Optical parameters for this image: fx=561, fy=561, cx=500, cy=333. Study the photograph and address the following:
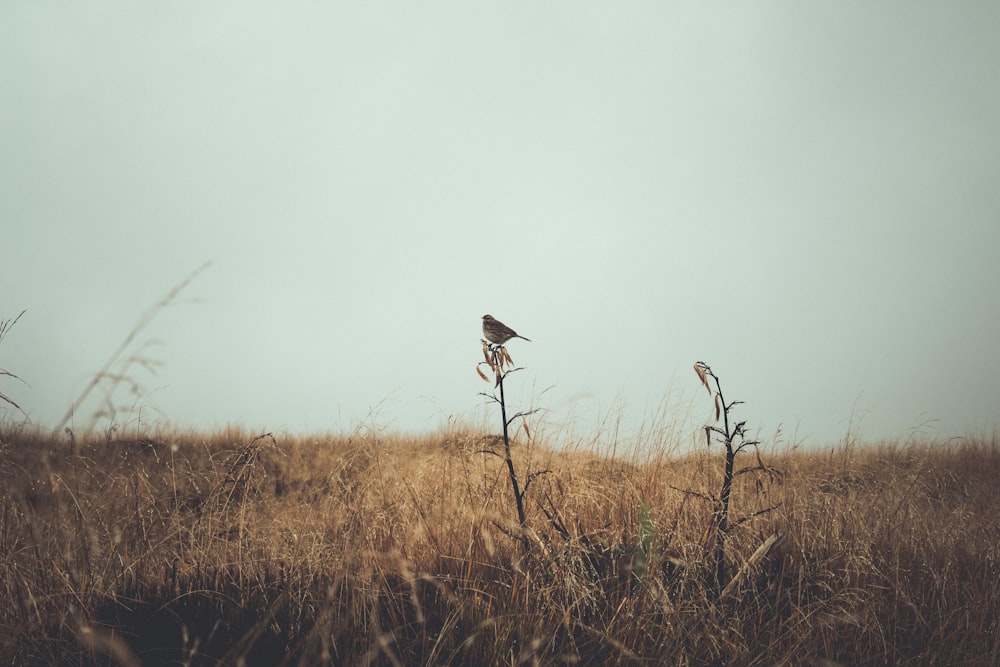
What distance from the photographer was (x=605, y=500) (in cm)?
369

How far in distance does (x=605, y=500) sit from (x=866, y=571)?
56.9 inches

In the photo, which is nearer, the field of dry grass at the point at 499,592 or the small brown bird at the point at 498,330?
the field of dry grass at the point at 499,592

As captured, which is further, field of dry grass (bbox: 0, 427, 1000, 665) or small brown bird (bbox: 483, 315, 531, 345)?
small brown bird (bbox: 483, 315, 531, 345)

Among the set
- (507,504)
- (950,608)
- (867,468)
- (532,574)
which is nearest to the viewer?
(532,574)

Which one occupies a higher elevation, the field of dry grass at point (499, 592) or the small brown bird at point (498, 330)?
the small brown bird at point (498, 330)

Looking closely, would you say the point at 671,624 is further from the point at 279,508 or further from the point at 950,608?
the point at 279,508

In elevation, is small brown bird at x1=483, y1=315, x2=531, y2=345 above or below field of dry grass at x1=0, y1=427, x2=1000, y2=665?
above

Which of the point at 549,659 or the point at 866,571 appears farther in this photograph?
the point at 866,571

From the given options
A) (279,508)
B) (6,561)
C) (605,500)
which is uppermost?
(605,500)

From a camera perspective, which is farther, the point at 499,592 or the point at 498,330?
the point at 498,330

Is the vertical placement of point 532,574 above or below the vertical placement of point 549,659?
above

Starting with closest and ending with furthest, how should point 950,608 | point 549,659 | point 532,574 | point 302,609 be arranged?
point 549,659 < point 302,609 < point 532,574 < point 950,608

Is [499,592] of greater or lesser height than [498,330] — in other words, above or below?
below

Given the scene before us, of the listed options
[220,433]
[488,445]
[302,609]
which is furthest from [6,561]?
[220,433]
